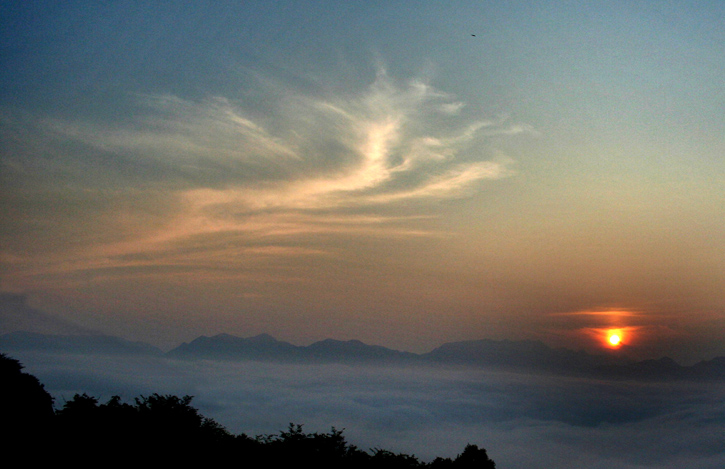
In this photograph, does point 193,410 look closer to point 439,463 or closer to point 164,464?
point 164,464

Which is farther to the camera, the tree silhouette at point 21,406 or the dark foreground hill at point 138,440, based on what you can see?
the tree silhouette at point 21,406

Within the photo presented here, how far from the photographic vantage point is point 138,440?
36000mm

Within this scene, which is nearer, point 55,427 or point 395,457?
point 55,427

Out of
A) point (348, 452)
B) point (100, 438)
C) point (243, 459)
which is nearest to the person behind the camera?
point (100, 438)

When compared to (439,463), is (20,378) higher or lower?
higher

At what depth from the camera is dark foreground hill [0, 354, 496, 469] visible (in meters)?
32.8

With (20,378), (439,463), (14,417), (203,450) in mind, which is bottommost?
(439,463)

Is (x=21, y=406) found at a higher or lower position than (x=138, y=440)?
higher

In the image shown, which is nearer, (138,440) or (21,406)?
(138,440)

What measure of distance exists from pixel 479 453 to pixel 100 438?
32031mm

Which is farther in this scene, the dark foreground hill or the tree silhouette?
the tree silhouette

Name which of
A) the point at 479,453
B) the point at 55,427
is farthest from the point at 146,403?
the point at 479,453

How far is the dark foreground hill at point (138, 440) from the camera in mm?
32844

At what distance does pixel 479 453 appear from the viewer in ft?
151
